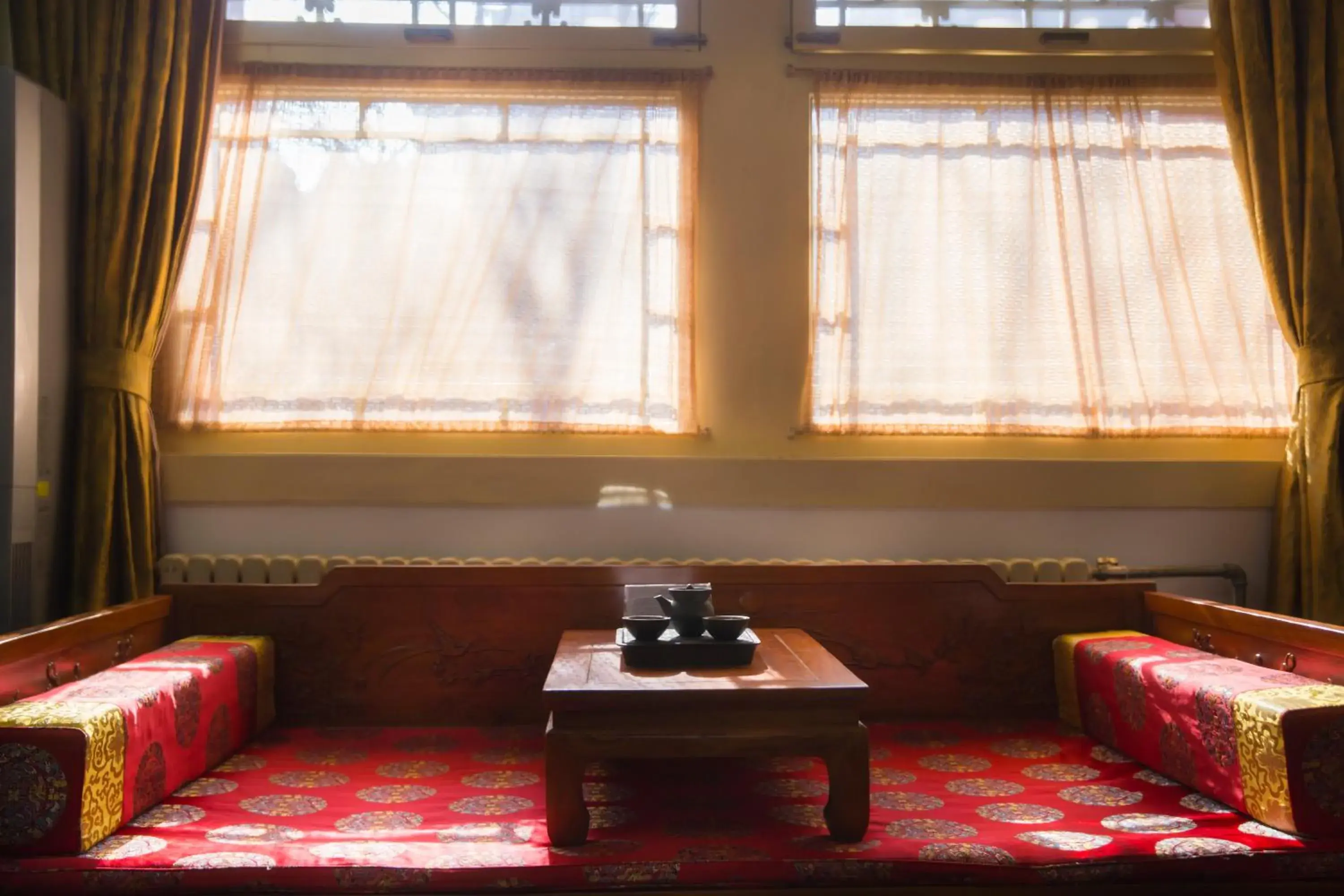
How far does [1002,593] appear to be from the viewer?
3740mm

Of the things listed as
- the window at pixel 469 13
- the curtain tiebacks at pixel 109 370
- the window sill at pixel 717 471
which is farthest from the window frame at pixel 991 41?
the curtain tiebacks at pixel 109 370

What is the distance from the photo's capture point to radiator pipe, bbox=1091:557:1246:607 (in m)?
4.11

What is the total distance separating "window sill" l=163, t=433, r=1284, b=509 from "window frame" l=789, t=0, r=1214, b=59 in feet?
5.26

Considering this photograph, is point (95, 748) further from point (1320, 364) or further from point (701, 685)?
point (1320, 364)

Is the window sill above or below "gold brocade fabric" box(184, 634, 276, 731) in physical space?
above

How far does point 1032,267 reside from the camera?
4.29 m

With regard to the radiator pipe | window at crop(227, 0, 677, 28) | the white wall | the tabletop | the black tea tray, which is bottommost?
the tabletop

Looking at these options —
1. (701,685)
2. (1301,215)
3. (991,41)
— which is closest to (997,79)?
(991,41)

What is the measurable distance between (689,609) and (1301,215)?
3042 mm

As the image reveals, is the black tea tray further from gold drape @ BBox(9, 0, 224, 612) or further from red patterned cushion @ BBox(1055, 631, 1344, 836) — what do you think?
gold drape @ BBox(9, 0, 224, 612)

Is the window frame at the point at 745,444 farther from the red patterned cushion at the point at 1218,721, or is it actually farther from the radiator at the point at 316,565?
the red patterned cushion at the point at 1218,721

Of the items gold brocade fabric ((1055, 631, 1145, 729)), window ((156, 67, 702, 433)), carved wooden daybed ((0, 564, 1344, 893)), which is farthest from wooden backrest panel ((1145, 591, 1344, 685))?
window ((156, 67, 702, 433))

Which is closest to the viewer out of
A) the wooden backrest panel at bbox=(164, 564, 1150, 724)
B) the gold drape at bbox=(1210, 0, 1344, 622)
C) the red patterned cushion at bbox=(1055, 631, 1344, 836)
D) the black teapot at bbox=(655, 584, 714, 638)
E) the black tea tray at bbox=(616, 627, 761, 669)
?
the red patterned cushion at bbox=(1055, 631, 1344, 836)

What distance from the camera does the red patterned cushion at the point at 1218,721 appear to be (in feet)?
7.97
